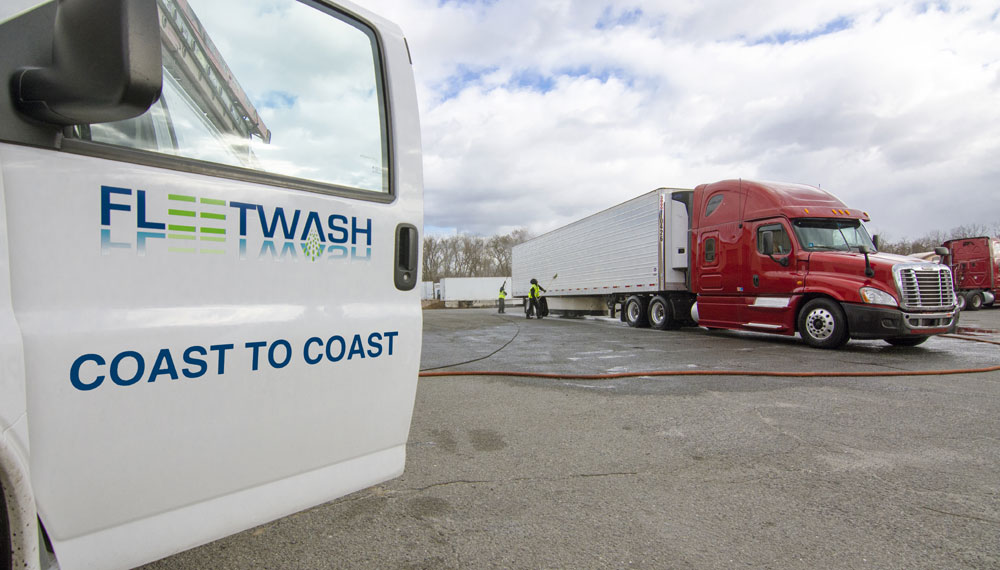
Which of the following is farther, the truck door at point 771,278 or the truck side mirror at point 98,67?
the truck door at point 771,278

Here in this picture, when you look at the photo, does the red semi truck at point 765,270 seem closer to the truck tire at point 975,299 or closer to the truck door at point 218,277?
the truck door at point 218,277

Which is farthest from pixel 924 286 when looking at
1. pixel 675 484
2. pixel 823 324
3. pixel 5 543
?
pixel 5 543

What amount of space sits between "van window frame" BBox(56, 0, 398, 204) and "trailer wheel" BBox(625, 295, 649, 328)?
1339cm

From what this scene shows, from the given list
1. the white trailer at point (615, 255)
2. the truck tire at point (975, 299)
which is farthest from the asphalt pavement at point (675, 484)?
the truck tire at point (975, 299)

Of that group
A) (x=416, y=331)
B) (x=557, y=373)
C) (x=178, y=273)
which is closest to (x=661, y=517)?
(x=416, y=331)

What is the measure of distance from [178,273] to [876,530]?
3174 mm

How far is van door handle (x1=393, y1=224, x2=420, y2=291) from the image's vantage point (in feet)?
6.87

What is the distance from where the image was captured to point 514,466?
3461 millimetres

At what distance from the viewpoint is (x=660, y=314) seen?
14.0 meters

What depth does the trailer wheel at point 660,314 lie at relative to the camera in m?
13.6

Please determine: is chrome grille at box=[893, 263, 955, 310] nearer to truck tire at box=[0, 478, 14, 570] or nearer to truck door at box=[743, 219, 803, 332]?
truck door at box=[743, 219, 803, 332]

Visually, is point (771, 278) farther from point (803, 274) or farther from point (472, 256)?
point (472, 256)

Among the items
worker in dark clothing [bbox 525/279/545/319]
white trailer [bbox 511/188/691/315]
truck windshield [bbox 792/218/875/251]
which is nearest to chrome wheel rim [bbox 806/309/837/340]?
truck windshield [bbox 792/218/875/251]

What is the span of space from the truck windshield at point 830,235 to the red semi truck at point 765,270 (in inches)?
0.7
